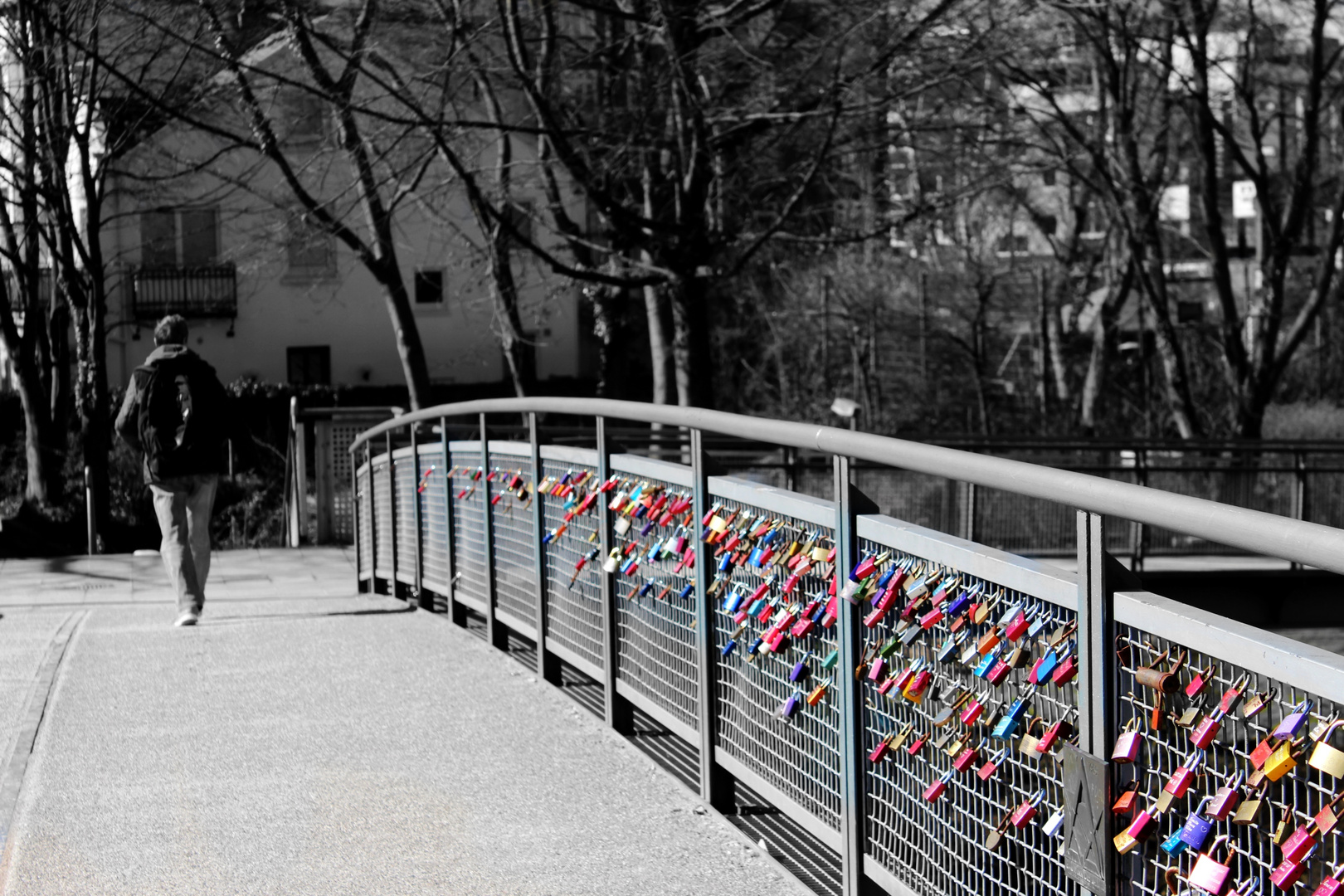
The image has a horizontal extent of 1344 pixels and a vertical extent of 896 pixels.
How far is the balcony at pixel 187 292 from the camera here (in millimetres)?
36281

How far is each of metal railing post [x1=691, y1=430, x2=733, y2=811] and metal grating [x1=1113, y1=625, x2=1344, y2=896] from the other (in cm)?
218

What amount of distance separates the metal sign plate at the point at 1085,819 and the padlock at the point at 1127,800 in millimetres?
26

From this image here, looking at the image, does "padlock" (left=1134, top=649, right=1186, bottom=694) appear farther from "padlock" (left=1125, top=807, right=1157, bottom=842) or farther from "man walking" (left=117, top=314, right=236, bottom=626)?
"man walking" (left=117, top=314, right=236, bottom=626)

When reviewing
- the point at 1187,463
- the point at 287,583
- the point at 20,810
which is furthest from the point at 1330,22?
the point at 20,810

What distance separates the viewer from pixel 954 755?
345 cm

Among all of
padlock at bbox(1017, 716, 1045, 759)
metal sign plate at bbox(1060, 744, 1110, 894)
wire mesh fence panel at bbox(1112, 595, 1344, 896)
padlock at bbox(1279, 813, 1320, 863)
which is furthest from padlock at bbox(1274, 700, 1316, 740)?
padlock at bbox(1017, 716, 1045, 759)

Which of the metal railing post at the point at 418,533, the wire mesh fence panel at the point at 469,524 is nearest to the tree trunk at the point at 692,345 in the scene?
the metal railing post at the point at 418,533

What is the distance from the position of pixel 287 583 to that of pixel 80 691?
5961 mm

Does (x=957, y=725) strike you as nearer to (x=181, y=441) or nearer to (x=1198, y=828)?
(x=1198, y=828)

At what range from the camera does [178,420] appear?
8656 millimetres

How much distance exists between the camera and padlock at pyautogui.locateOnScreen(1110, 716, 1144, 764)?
2.76m

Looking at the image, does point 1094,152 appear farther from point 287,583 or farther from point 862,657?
point 862,657

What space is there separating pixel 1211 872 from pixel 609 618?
356 centimetres

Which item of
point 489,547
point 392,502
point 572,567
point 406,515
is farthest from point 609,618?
point 392,502
